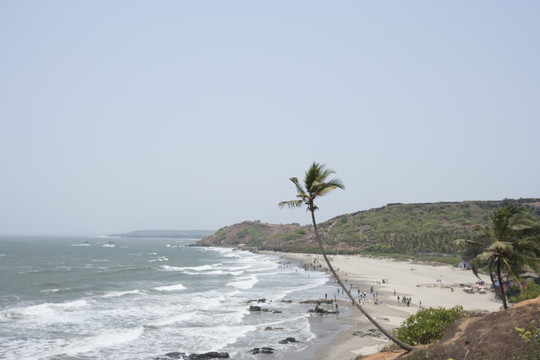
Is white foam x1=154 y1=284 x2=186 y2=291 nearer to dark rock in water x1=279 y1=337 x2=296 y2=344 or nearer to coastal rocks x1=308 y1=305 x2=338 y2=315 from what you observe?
coastal rocks x1=308 y1=305 x2=338 y2=315

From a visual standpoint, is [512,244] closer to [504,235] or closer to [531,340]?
[504,235]

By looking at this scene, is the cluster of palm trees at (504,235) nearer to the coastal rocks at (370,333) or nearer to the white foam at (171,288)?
the coastal rocks at (370,333)

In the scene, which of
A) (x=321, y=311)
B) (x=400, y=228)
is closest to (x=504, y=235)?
(x=321, y=311)

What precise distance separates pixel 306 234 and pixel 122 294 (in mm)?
142507

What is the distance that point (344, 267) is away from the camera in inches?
3720

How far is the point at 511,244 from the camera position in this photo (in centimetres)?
1869

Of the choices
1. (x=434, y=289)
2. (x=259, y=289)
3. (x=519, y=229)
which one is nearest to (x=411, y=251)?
(x=434, y=289)

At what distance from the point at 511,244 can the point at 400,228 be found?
442 ft

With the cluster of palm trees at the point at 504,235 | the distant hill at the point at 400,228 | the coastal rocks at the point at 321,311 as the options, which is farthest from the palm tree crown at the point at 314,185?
the distant hill at the point at 400,228

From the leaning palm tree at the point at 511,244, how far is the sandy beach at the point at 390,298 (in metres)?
12.0

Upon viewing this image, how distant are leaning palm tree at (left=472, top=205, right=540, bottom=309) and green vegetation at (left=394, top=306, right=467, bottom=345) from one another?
2481 mm

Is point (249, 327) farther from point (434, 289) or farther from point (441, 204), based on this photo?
point (441, 204)

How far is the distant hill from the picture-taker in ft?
397

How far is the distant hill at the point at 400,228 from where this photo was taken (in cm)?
12100
